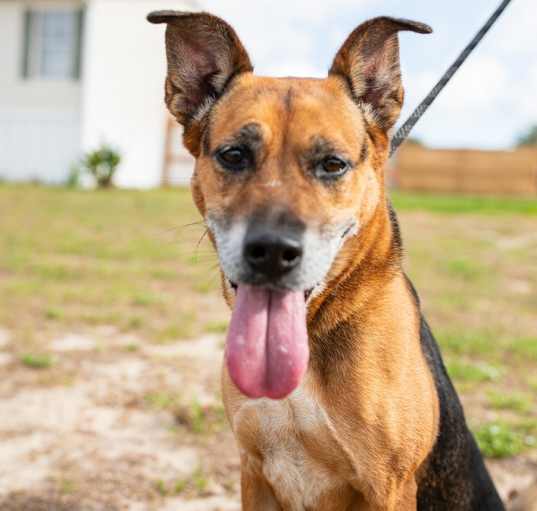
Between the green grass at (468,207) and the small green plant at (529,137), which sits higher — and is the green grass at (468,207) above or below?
above

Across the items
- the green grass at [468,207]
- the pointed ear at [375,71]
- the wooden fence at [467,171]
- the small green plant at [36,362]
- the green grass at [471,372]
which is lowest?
the wooden fence at [467,171]

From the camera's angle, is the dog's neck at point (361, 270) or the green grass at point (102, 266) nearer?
the dog's neck at point (361, 270)

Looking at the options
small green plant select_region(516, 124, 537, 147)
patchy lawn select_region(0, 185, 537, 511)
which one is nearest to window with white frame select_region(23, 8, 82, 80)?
patchy lawn select_region(0, 185, 537, 511)

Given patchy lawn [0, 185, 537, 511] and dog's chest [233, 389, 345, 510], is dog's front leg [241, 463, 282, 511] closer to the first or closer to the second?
dog's chest [233, 389, 345, 510]

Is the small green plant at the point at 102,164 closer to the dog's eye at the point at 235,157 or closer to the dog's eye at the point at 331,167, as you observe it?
the dog's eye at the point at 235,157

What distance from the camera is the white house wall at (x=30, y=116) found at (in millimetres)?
18172

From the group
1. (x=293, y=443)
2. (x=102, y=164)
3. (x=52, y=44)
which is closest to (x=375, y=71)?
(x=293, y=443)

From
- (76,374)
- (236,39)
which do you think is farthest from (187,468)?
(236,39)

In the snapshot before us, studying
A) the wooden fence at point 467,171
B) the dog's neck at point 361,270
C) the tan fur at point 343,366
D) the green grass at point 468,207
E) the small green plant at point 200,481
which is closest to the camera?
the tan fur at point 343,366

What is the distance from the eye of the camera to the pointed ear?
2.81 m

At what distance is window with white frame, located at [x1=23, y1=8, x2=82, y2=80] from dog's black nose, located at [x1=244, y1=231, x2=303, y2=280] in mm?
17300

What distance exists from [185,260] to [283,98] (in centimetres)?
715

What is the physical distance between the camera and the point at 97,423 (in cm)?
438

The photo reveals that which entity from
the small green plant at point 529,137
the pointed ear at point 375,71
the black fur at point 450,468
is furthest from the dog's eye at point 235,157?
the small green plant at point 529,137
